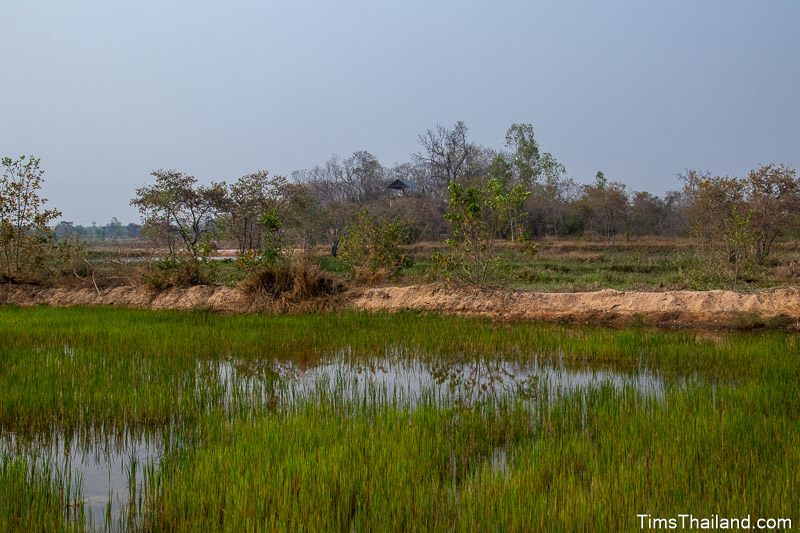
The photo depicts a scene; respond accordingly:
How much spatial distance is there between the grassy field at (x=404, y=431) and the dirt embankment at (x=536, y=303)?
2.43 metres

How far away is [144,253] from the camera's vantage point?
59.6 feet

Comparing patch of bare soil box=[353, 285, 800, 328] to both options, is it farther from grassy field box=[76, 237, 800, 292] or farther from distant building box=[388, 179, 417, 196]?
distant building box=[388, 179, 417, 196]

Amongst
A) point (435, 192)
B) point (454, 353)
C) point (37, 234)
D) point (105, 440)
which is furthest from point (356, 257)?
point (435, 192)

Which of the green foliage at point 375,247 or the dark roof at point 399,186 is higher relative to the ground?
the dark roof at point 399,186

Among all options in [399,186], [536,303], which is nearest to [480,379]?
[536,303]

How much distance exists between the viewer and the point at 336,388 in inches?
241

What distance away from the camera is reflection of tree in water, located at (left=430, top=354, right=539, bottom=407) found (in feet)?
19.8

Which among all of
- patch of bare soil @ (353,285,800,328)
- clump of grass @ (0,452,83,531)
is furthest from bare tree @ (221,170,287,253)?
clump of grass @ (0,452,83,531)

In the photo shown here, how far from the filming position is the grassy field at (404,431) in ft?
10.8

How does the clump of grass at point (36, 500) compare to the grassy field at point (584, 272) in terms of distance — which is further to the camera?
the grassy field at point (584, 272)

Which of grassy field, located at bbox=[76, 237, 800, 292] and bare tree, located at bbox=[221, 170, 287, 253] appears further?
bare tree, located at bbox=[221, 170, 287, 253]

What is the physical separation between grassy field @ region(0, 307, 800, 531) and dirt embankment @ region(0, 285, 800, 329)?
2.43 meters

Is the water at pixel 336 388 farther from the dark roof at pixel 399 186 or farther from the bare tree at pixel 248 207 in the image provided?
the dark roof at pixel 399 186

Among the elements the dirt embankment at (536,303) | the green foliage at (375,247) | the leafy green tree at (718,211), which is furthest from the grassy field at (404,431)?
the leafy green tree at (718,211)
